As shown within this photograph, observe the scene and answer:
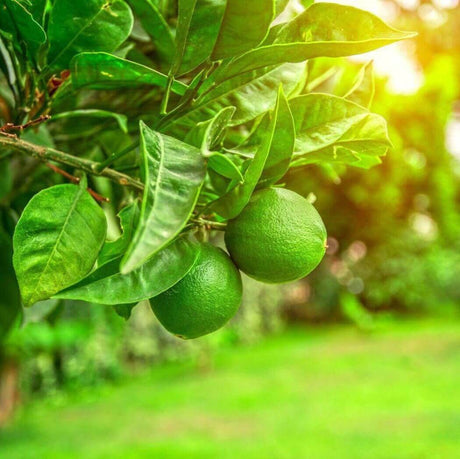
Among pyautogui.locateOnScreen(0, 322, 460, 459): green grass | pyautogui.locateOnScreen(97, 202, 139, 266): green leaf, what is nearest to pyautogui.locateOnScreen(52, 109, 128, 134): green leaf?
pyautogui.locateOnScreen(97, 202, 139, 266): green leaf

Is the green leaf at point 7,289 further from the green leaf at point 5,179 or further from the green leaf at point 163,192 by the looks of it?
the green leaf at point 163,192

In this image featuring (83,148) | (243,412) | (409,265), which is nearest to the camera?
(83,148)

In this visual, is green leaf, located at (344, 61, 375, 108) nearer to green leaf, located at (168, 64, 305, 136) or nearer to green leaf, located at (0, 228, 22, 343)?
green leaf, located at (168, 64, 305, 136)

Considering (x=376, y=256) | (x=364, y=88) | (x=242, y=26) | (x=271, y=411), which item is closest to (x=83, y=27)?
(x=242, y=26)

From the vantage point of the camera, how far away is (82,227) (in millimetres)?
456

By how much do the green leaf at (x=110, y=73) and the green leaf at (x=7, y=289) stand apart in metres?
0.20

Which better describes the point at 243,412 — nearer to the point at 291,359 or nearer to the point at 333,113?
the point at 291,359

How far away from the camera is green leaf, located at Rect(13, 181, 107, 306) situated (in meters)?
0.43

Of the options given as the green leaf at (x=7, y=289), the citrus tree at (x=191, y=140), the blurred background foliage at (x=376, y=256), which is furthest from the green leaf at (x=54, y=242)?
the blurred background foliage at (x=376, y=256)

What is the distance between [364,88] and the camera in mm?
593

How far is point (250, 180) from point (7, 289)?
0.38m

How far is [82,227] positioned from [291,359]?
6.41 metres

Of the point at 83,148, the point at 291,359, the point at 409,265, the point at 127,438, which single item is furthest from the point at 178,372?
the point at 83,148

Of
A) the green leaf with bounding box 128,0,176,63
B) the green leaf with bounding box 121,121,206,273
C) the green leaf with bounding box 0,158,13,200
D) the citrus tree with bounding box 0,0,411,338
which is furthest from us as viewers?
the green leaf with bounding box 0,158,13,200
